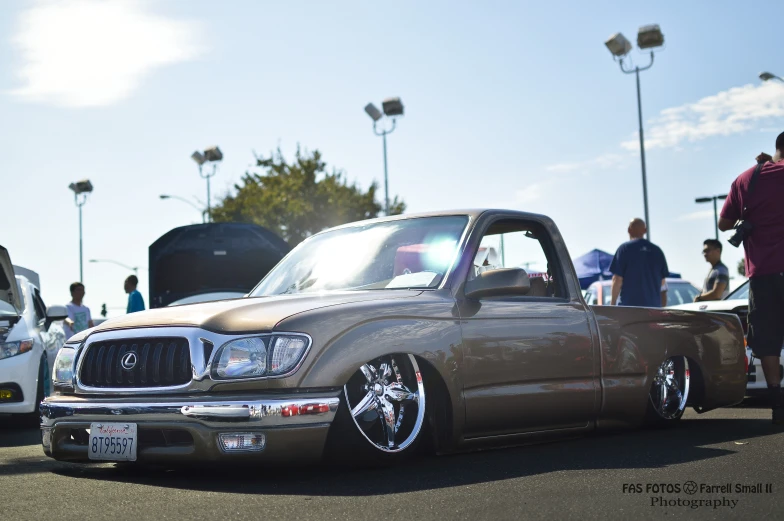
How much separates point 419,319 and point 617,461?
130 centimetres

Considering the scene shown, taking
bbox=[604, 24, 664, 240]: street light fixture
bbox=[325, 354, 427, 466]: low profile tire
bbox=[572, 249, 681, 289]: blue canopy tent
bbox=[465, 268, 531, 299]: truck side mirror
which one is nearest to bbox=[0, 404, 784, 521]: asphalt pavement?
bbox=[325, 354, 427, 466]: low profile tire

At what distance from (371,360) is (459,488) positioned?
92 cm

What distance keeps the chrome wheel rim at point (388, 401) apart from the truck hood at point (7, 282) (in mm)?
6299

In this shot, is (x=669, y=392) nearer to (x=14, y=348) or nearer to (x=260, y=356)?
(x=260, y=356)

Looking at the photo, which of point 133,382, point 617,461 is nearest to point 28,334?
point 133,382

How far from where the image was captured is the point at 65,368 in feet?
21.1

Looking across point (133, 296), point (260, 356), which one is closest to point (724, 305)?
point (260, 356)

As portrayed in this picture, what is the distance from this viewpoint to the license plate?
5.80m

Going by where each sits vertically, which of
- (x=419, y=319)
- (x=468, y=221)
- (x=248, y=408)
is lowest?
(x=248, y=408)

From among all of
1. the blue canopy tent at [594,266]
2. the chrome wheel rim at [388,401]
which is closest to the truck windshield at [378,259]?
the chrome wheel rim at [388,401]

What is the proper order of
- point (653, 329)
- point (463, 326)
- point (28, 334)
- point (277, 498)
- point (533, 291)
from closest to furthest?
1. point (277, 498)
2. point (463, 326)
3. point (533, 291)
4. point (653, 329)
5. point (28, 334)

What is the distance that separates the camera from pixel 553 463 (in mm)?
6129

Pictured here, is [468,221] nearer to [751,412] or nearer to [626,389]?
[626,389]

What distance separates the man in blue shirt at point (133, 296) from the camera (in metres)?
16.2
